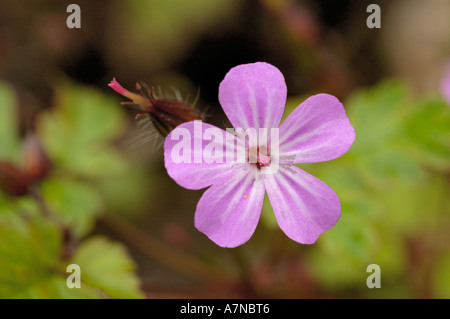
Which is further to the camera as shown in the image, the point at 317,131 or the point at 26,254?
the point at 26,254

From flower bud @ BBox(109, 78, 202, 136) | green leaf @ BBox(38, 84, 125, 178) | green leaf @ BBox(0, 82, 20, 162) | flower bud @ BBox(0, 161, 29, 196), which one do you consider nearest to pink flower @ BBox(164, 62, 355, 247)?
flower bud @ BBox(109, 78, 202, 136)

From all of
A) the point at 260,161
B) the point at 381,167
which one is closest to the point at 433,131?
the point at 381,167

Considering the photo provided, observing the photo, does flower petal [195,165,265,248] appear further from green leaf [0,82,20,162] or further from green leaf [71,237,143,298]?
green leaf [0,82,20,162]

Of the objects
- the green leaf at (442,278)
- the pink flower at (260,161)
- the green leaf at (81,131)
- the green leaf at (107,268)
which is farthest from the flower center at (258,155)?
the green leaf at (442,278)

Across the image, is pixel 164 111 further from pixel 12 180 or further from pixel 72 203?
pixel 72 203

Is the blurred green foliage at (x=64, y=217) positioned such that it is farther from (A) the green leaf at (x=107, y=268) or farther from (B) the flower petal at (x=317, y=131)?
(B) the flower petal at (x=317, y=131)

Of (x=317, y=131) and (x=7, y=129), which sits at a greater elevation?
(x=7, y=129)
